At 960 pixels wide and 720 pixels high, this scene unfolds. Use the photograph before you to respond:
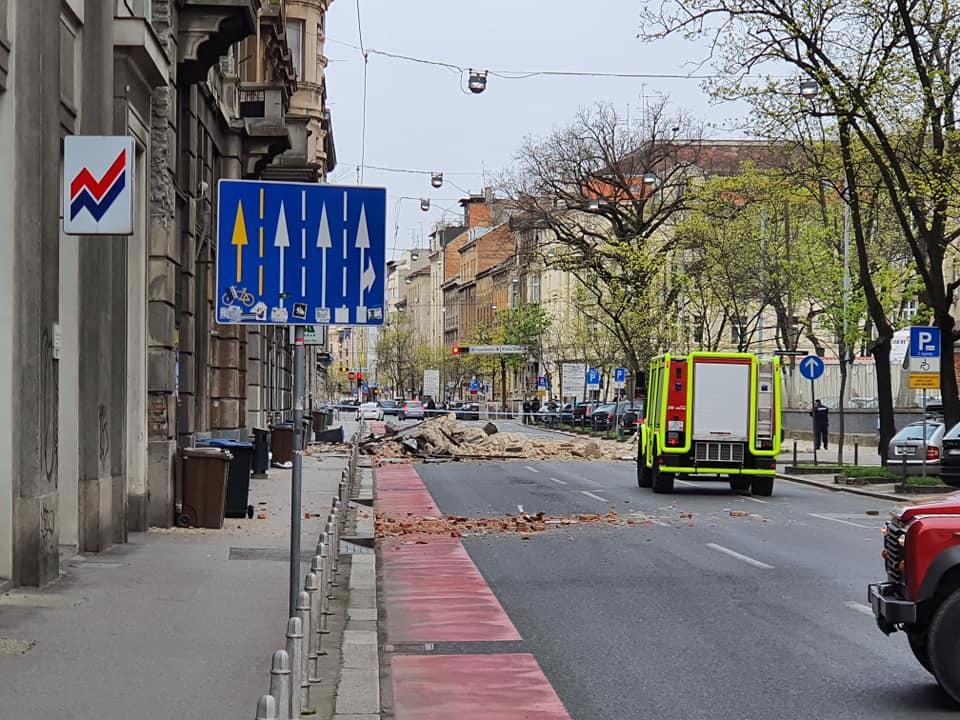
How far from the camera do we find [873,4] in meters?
31.2

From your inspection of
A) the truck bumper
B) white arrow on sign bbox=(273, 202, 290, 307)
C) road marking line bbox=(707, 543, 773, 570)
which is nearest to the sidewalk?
white arrow on sign bbox=(273, 202, 290, 307)

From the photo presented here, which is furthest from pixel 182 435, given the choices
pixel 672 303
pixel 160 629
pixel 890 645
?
pixel 672 303

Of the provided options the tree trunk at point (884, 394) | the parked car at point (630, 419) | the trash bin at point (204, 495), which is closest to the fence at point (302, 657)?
the trash bin at point (204, 495)

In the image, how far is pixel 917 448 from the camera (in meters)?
37.6

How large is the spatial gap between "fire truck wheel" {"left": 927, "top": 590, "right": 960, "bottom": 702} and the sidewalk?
137 inches

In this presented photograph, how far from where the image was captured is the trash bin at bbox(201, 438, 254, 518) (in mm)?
20328

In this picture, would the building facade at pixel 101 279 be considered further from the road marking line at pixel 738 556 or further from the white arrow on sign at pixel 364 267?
the road marking line at pixel 738 556

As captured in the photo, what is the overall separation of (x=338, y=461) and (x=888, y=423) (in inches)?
607

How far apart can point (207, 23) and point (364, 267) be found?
41.7 feet

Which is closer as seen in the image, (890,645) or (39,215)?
(890,645)

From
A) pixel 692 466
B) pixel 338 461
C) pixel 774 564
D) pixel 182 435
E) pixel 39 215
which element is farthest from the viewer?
pixel 338 461

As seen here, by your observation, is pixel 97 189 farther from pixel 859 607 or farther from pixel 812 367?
pixel 812 367

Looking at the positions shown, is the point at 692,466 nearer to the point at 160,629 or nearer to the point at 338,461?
the point at 338,461

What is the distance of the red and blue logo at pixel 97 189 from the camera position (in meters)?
12.1
